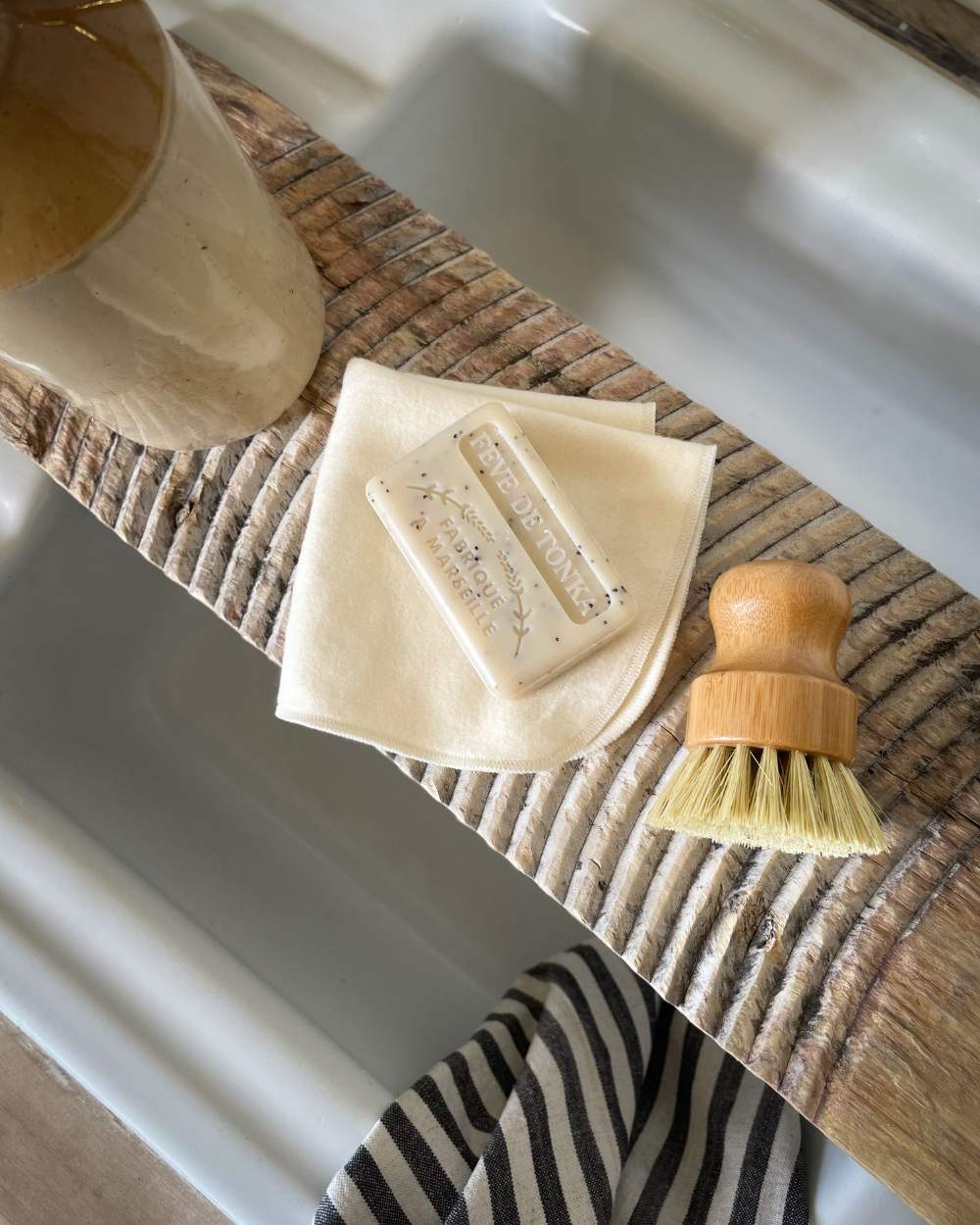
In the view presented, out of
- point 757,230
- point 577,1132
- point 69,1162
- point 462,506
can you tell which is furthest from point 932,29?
point 69,1162

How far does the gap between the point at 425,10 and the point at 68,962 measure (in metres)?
0.74

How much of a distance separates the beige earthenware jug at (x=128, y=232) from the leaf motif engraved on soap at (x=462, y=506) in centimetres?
11

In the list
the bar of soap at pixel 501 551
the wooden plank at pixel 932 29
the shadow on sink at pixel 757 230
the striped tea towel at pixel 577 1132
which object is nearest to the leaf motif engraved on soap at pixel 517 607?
the bar of soap at pixel 501 551

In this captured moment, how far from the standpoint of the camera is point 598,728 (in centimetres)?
49

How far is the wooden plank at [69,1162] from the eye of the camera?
0.82 m

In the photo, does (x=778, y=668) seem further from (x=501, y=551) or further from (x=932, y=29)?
(x=932, y=29)

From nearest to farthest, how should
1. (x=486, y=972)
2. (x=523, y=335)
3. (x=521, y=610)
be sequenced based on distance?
(x=521, y=610) → (x=523, y=335) → (x=486, y=972)

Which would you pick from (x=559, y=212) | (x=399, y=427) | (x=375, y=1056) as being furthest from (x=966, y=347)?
(x=375, y=1056)

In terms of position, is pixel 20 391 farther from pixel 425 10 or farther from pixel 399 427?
pixel 425 10

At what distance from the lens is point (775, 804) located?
41cm

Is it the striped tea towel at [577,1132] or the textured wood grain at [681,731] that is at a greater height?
the textured wood grain at [681,731]

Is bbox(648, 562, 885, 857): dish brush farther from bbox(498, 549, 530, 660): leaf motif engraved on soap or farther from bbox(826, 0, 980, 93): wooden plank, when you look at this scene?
bbox(826, 0, 980, 93): wooden plank

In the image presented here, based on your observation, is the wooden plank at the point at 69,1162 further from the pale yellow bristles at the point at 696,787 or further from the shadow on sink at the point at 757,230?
the shadow on sink at the point at 757,230

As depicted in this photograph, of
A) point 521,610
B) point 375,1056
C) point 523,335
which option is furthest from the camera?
point 375,1056
